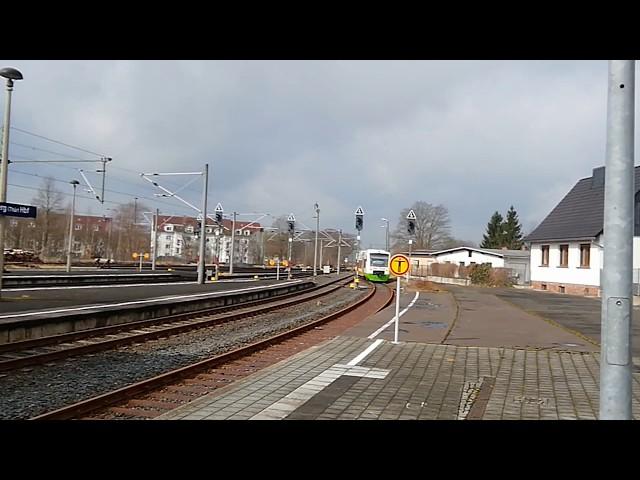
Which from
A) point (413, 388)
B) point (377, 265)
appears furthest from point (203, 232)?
point (413, 388)

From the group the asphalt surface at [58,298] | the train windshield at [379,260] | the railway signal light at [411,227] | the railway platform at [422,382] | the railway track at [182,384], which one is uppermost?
the railway signal light at [411,227]

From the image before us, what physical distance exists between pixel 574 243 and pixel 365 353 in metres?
35.5

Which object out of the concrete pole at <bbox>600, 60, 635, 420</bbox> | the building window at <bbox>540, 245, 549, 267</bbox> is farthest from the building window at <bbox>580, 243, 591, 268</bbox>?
the concrete pole at <bbox>600, 60, 635, 420</bbox>

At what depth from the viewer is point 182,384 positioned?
9.16 m

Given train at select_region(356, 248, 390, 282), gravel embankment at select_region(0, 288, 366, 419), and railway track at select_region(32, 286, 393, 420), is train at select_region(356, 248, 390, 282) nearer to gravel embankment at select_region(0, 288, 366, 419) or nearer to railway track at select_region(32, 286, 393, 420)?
gravel embankment at select_region(0, 288, 366, 419)

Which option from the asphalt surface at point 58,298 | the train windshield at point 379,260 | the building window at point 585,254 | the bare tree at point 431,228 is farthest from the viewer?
the bare tree at point 431,228

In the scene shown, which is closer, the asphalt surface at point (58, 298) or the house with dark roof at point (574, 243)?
the asphalt surface at point (58, 298)

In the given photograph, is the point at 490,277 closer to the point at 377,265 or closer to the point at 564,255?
the point at 564,255

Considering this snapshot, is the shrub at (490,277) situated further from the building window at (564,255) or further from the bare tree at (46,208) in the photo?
the bare tree at (46,208)

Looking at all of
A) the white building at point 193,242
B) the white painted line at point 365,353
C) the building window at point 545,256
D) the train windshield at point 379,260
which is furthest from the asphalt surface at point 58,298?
the white building at point 193,242

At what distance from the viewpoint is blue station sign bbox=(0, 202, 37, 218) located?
1883 cm

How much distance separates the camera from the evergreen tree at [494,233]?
4156 inches

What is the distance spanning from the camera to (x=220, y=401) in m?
7.46

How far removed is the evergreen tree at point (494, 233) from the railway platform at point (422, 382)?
304 feet
